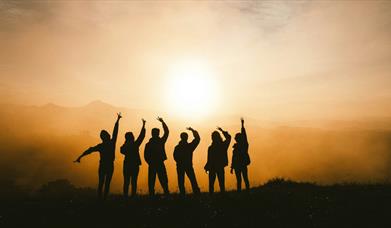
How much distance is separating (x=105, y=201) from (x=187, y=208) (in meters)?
4.43

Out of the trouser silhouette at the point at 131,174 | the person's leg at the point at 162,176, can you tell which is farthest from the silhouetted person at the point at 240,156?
the trouser silhouette at the point at 131,174

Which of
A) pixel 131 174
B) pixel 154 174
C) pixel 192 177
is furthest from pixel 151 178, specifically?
pixel 192 177

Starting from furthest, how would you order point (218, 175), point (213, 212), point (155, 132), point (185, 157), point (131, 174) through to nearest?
point (218, 175) < point (185, 157) < point (155, 132) < point (131, 174) < point (213, 212)

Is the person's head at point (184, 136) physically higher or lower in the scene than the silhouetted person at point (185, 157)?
higher

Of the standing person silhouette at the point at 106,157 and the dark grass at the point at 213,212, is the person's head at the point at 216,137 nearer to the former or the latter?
the dark grass at the point at 213,212

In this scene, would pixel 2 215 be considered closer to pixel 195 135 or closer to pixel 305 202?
pixel 195 135

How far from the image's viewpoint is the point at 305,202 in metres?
16.3

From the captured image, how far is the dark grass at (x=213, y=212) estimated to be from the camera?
12609mm

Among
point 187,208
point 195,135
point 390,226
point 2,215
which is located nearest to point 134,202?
point 187,208

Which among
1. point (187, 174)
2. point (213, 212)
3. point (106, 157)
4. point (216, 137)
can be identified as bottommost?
point (213, 212)

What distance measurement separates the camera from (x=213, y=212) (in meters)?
13.7

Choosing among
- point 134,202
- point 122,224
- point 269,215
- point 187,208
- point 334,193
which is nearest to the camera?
point 122,224

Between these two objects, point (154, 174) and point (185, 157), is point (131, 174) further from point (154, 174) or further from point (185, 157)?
point (185, 157)

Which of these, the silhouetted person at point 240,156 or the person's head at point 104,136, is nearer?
the person's head at point 104,136
